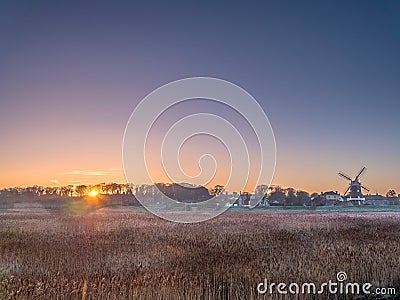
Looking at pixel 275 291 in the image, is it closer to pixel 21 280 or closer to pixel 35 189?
pixel 21 280

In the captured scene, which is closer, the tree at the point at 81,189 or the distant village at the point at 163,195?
the distant village at the point at 163,195

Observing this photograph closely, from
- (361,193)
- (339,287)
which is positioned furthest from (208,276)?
(361,193)

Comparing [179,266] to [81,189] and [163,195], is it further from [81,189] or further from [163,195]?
[81,189]

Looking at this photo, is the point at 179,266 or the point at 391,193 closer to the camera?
the point at 179,266

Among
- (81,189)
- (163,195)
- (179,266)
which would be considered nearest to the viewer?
(179,266)

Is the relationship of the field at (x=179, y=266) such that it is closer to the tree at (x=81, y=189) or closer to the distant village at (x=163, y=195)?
the distant village at (x=163, y=195)

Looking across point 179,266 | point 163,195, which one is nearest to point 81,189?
point 163,195

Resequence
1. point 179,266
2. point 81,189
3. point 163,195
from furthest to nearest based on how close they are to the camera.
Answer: point 81,189
point 163,195
point 179,266

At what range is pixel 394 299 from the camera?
7078 mm

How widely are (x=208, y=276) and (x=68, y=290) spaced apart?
9.74 feet

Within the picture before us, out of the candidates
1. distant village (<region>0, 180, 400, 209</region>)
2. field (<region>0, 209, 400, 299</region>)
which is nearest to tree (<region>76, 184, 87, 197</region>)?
distant village (<region>0, 180, 400, 209</region>)

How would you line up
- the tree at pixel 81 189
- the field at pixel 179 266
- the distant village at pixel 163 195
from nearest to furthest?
the field at pixel 179 266 < the distant village at pixel 163 195 < the tree at pixel 81 189

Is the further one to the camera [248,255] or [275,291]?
[248,255]

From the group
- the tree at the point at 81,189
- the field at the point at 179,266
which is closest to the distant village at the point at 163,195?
the tree at the point at 81,189
